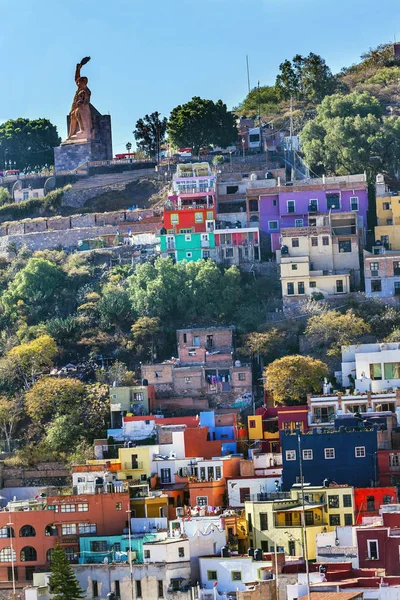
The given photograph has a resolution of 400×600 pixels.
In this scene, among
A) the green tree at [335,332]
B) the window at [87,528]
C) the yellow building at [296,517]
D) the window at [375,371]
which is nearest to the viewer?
the yellow building at [296,517]

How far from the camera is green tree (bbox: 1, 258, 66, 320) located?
8844cm

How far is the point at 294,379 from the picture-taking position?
7831 centimetres

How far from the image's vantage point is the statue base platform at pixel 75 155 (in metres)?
102

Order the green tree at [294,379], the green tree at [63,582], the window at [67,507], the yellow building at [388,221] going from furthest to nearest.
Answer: the yellow building at [388,221]
the green tree at [294,379]
the window at [67,507]
the green tree at [63,582]

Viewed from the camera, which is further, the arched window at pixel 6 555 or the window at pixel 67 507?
the window at pixel 67 507

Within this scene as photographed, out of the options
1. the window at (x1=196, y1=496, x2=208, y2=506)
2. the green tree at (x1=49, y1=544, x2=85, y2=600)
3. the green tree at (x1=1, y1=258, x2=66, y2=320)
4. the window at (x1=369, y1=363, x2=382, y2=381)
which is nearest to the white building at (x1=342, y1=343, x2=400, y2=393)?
the window at (x1=369, y1=363, x2=382, y2=381)

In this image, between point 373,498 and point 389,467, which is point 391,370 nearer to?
point 389,467

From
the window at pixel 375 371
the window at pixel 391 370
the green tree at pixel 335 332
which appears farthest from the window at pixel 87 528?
the green tree at pixel 335 332

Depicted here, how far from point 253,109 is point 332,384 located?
3240 centimetres

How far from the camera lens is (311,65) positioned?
348 feet

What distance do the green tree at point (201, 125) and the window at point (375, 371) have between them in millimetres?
23349

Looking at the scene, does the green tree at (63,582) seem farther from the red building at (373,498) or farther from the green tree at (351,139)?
the green tree at (351,139)

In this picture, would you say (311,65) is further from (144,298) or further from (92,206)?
(144,298)

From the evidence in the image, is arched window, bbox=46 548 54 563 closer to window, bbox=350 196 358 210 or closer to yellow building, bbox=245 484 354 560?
yellow building, bbox=245 484 354 560
